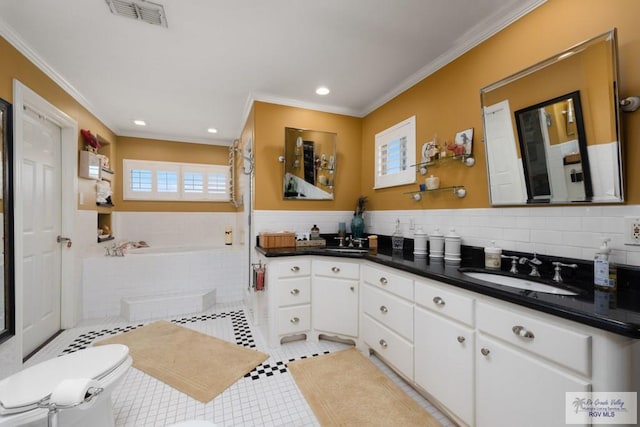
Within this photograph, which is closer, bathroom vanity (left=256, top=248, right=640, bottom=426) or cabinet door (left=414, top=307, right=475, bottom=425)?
bathroom vanity (left=256, top=248, right=640, bottom=426)

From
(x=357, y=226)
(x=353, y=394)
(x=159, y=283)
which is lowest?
(x=353, y=394)

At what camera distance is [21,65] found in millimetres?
1884

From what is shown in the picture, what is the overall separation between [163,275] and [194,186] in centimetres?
176

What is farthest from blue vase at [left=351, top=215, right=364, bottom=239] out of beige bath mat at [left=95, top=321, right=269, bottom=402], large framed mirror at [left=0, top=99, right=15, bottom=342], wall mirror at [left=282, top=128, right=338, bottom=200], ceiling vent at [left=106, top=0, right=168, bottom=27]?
large framed mirror at [left=0, top=99, right=15, bottom=342]

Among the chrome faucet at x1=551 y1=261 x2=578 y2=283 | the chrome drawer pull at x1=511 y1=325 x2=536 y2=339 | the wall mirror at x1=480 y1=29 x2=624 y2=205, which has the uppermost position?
the wall mirror at x1=480 y1=29 x2=624 y2=205

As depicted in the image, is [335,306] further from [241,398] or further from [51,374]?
[51,374]

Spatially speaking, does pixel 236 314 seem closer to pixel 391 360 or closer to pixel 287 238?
pixel 287 238

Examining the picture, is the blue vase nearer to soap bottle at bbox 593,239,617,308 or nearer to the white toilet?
soap bottle at bbox 593,239,617,308

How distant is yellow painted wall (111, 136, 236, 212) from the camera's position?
395cm

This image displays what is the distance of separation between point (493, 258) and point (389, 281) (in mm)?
670

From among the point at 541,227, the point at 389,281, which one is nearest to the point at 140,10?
the point at 389,281

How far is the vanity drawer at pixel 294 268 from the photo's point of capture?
2.21m

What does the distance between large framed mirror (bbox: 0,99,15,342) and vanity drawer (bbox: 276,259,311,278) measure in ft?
6.19

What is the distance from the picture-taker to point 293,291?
224 centimetres
